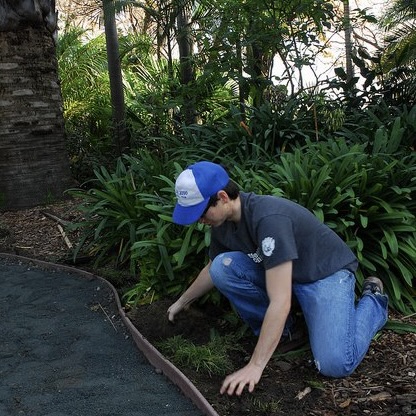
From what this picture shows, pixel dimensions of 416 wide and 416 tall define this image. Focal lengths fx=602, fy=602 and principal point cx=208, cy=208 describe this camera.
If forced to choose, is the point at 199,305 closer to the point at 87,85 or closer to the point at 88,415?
the point at 88,415

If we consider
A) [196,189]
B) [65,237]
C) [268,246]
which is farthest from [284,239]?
[65,237]

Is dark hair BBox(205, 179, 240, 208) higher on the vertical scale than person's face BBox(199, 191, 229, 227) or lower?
higher

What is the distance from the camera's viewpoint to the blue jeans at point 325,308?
10.0 feet

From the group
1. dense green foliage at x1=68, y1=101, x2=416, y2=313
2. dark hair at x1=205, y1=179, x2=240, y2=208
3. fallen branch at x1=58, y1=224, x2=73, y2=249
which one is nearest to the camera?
dark hair at x1=205, y1=179, x2=240, y2=208

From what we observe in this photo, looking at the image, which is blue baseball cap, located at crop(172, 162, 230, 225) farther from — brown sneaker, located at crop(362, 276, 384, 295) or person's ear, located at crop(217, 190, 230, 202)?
brown sneaker, located at crop(362, 276, 384, 295)

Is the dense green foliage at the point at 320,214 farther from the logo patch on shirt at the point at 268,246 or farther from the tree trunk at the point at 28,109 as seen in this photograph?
the tree trunk at the point at 28,109

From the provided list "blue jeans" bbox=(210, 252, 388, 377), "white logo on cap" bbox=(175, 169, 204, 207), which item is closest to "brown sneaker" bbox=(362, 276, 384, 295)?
"blue jeans" bbox=(210, 252, 388, 377)

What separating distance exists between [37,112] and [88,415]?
5288 millimetres

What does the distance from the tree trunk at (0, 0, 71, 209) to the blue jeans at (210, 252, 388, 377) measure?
15.6 feet

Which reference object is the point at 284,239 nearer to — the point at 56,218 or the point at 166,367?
the point at 166,367

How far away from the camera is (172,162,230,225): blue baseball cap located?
2.86 m

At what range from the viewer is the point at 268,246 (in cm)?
285

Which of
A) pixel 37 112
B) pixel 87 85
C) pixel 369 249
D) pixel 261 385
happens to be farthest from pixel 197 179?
pixel 87 85

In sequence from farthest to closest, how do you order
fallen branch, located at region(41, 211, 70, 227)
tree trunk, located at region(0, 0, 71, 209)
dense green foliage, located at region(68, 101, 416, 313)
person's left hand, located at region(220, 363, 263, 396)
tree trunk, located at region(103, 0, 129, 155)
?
1. tree trunk, located at region(103, 0, 129, 155)
2. tree trunk, located at region(0, 0, 71, 209)
3. fallen branch, located at region(41, 211, 70, 227)
4. dense green foliage, located at region(68, 101, 416, 313)
5. person's left hand, located at region(220, 363, 263, 396)
